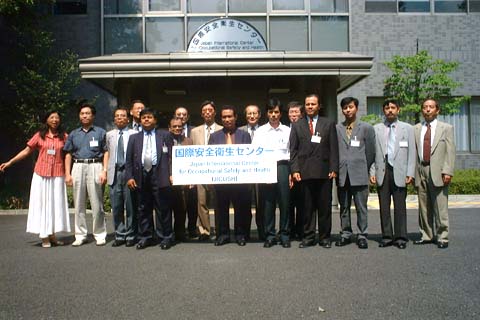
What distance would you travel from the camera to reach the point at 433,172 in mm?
6938

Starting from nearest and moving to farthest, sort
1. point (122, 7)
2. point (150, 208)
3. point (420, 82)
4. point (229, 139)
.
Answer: point (150, 208), point (229, 139), point (122, 7), point (420, 82)

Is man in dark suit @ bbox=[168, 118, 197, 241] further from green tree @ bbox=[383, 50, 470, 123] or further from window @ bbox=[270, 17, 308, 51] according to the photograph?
green tree @ bbox=[383, 50, 470, 123]

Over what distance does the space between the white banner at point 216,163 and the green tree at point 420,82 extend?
32.0ft

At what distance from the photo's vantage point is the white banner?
23.4 feet

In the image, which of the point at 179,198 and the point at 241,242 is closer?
the point at 241,242

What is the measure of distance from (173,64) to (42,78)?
5547mm

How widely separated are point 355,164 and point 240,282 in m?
2.58

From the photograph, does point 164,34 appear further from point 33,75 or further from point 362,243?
point 362,243

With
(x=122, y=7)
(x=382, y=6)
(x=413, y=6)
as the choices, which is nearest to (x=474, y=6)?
(x=413, y=6)

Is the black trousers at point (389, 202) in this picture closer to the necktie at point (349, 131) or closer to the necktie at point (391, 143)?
the necktie at point (391, 143)

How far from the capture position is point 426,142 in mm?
7051

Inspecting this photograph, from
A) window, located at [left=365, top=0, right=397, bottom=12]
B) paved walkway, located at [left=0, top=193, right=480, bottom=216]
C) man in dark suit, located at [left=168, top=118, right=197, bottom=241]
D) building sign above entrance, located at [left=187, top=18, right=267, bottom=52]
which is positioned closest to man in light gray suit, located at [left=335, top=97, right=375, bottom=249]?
man in dark suit, located at [left=168, top=118, right=197, bottom=241]

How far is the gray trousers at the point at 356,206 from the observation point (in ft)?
22.9

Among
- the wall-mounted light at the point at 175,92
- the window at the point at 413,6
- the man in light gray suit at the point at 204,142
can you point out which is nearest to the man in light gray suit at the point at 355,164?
the man in light gray suit at the point at 204,142
